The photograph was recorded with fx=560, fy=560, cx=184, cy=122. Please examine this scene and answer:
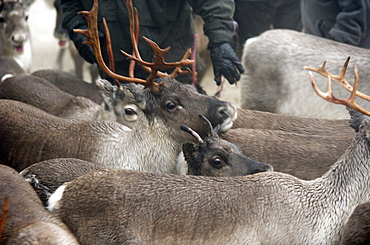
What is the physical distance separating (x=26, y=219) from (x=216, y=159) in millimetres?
1029

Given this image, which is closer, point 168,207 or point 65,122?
point 168,207

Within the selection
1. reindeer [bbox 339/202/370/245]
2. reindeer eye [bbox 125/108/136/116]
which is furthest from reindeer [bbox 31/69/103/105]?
reindeer [bbox 339/202/370/245]

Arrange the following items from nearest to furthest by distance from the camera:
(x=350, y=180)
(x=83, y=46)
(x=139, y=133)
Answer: (x=350, y=180)
(x=139, y=133)
(x=83, y=46)

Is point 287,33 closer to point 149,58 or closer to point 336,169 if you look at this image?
point 149,58

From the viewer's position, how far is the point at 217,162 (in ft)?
9.77

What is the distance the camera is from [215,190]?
255cm

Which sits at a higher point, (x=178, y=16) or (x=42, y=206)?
(x=178, y=16)

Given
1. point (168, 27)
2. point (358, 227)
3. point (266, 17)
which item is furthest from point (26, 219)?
point (266, 17)

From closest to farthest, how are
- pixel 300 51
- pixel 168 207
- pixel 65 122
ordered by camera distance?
pixel 168 207
pixel 65 122
pixel 300 51

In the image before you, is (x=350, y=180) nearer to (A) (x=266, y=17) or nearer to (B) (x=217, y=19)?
(B) (x=217, y=19)

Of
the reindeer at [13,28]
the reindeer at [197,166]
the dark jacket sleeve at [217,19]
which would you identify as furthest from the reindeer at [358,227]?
the reindeer at [13,28]

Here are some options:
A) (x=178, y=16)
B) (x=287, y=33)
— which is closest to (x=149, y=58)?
(x=178, y=16)

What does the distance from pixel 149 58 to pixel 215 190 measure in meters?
1.88

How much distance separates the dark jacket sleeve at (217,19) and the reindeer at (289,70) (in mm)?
902
